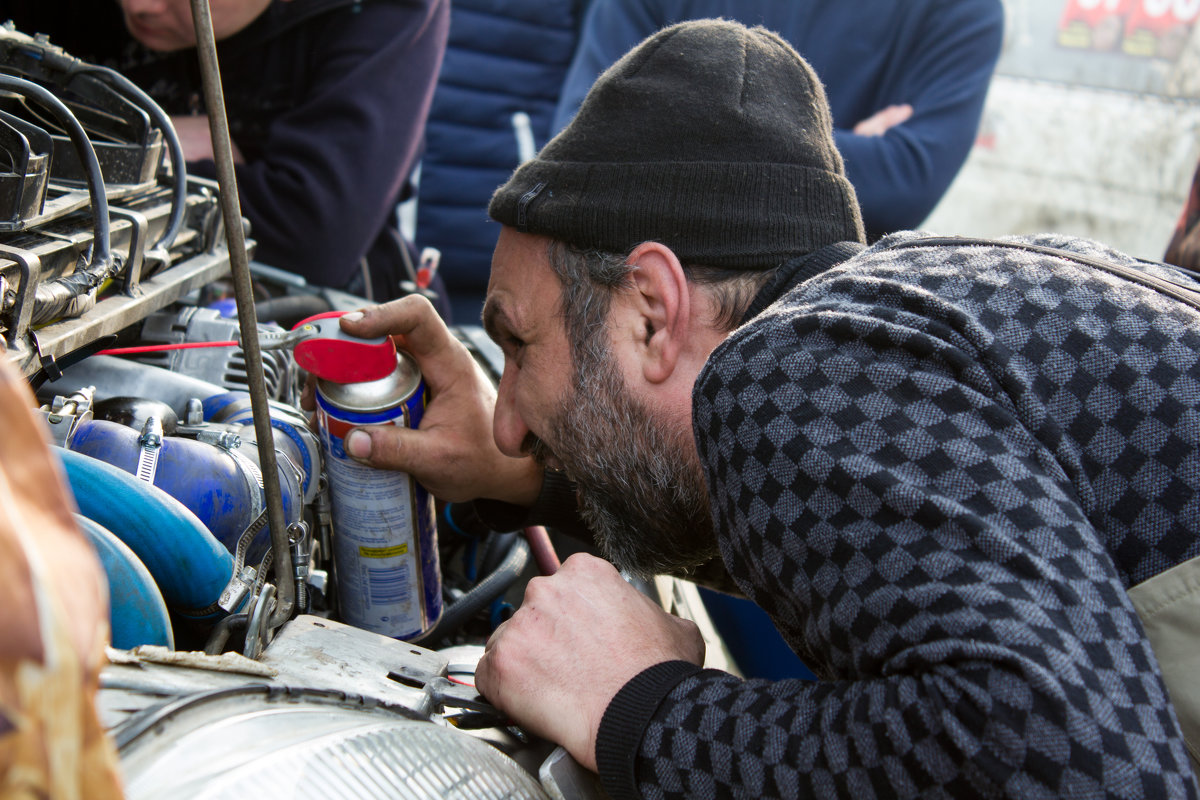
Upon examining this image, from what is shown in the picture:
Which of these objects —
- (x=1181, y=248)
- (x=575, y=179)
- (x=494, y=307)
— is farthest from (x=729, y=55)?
(x=1181, y=248)

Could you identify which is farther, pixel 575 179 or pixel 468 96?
pixel 468 96

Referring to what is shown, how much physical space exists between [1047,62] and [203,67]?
21.6ft

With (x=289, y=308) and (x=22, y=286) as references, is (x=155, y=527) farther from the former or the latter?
(x=289, y=308)

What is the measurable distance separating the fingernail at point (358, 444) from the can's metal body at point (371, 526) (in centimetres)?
2

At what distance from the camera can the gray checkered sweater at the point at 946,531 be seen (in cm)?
66

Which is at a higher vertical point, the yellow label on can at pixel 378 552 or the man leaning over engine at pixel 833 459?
the man leaning over engine at pixel 833 459

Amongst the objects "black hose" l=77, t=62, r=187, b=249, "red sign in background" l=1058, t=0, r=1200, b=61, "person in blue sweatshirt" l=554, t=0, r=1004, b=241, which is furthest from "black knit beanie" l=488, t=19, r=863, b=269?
"red sign in background" l=1058, t=0, r=1200, b=61

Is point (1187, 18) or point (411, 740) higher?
point (1187, 18)

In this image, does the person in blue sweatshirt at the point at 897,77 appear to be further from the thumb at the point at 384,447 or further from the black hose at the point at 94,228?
the black hose at the point at 94,228

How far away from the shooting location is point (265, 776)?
54 centimetres

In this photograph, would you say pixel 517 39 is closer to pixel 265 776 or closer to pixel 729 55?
pixel 729 55

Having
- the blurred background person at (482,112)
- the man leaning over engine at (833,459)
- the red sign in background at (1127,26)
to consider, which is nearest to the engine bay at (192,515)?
the man leaning over engine at (833,459)

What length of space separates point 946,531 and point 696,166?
1.97 ft

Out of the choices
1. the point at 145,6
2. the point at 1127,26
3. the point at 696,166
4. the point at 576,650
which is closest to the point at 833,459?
the point at 576,650
